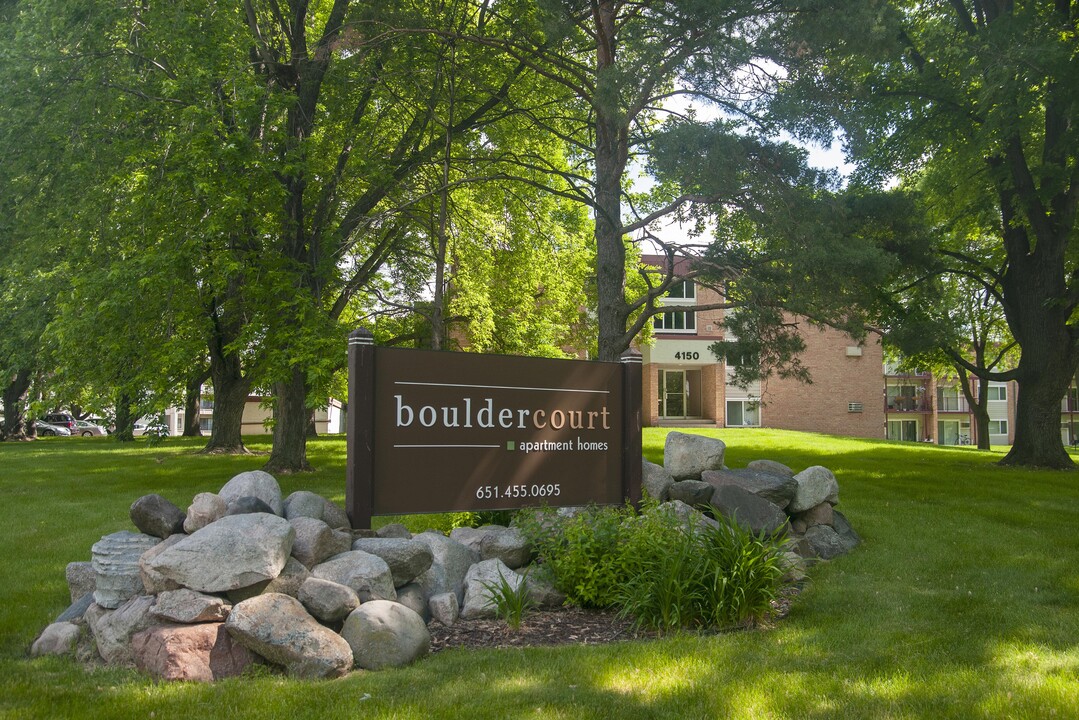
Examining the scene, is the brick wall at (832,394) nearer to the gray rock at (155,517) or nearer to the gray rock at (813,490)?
the gray rock at (813,490)

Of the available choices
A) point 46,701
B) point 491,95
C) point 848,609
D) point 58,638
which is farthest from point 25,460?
point 848,609

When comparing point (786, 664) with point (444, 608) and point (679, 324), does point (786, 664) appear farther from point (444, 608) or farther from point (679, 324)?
point (679, 324)

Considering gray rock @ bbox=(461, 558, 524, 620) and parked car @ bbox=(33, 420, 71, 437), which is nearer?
gray rock @ bbox=(461, 558, 524, 620)

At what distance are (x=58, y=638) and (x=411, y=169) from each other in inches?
563

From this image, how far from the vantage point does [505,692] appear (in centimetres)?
491

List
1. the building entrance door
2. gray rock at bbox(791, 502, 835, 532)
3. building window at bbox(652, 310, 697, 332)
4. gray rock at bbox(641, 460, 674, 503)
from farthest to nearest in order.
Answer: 1. the building entrance door
2. building window at bbox(652, 310, 697, 332)
3. gray rock at bbox(791, 502, 835, 532)
4. gray rock at bbox(641, 460, 674, 503)

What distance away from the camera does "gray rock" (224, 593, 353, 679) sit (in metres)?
5.34

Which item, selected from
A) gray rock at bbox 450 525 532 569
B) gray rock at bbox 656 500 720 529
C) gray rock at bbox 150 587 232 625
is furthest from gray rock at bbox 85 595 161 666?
gray rock at bbox 656 500 720 529

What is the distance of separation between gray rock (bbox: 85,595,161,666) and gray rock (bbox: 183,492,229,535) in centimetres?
74

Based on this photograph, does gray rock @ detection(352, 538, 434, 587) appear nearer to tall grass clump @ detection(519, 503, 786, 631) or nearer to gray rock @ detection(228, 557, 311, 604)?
gray rock @ detection(228, 557, 311, 604)

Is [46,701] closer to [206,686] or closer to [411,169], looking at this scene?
[206,686]

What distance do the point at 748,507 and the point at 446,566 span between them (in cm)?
357

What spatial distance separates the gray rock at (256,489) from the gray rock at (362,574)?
3.32ft

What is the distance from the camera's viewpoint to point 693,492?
9.42 m
